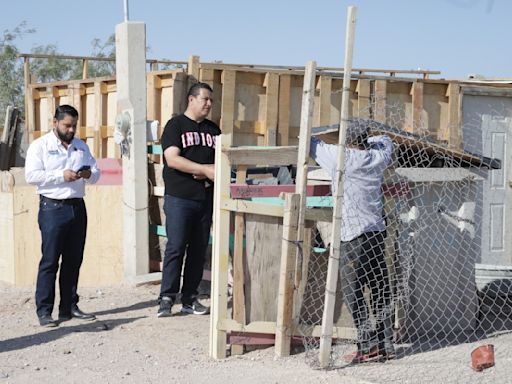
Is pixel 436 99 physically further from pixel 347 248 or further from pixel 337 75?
pixel 347 248

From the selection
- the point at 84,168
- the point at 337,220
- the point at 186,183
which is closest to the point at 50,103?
the point at 84,168

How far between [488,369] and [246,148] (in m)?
2.49

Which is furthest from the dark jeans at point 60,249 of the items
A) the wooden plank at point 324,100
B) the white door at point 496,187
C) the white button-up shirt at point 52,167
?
the white door at point 496,187

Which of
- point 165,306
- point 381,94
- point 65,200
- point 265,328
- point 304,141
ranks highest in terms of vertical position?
point 381,94

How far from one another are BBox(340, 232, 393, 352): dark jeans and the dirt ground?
26 centimetres

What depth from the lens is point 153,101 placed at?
9.04m

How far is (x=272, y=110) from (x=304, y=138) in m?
3.32

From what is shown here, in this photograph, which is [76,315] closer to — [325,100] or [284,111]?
[284,111]

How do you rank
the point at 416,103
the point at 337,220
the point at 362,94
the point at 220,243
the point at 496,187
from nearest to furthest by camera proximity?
the point at 337,220
the point at 220,243
the point at 362,94
the point at 416,103
the point at 496,187

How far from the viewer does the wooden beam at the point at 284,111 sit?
9.20 meters

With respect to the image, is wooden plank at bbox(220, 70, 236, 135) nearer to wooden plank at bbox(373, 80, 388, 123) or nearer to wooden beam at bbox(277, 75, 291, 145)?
wooden beam at bbox(277, 75, 291, 145)

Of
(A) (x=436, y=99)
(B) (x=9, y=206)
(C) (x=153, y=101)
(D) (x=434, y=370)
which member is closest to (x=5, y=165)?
(B) (x=9, y=206)

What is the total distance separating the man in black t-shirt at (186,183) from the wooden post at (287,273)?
47.5 inches

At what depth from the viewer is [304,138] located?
5.91m
